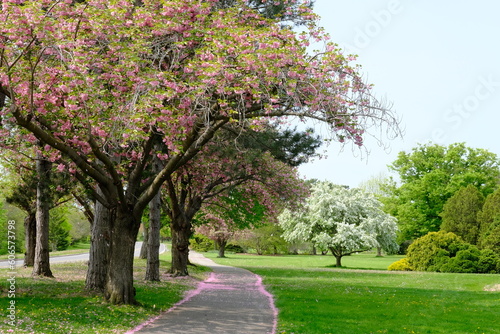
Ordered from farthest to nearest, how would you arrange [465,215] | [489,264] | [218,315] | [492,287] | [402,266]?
[465,215] < [402,266] < [489,264] < [492,287] < [218,315]

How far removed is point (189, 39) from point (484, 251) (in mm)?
27866

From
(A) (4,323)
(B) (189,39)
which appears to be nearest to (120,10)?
(B) (189,39)

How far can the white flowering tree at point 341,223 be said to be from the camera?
38.8 m

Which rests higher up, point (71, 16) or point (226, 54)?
point (71, 16)

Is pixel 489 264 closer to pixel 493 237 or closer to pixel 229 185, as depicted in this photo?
pixel 493 237

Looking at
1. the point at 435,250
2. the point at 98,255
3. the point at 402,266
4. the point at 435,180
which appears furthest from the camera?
the point at 435,180

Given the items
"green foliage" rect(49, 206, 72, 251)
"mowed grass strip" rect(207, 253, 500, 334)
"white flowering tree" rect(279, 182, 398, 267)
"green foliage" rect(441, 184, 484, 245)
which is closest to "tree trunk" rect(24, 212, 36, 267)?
"mowed grass strip" rect(207, 253, 500, 334)

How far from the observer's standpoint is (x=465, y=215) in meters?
37.9

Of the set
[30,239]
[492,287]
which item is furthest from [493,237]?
[30,239]

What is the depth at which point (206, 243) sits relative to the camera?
73625mm

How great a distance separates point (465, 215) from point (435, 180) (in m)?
12.6

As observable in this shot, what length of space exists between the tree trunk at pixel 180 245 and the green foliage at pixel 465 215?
2491 cm

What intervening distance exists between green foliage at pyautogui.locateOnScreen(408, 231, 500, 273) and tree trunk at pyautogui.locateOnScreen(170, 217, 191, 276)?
1842 cm

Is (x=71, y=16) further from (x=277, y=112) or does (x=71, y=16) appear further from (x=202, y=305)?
(x=202, y=305)
